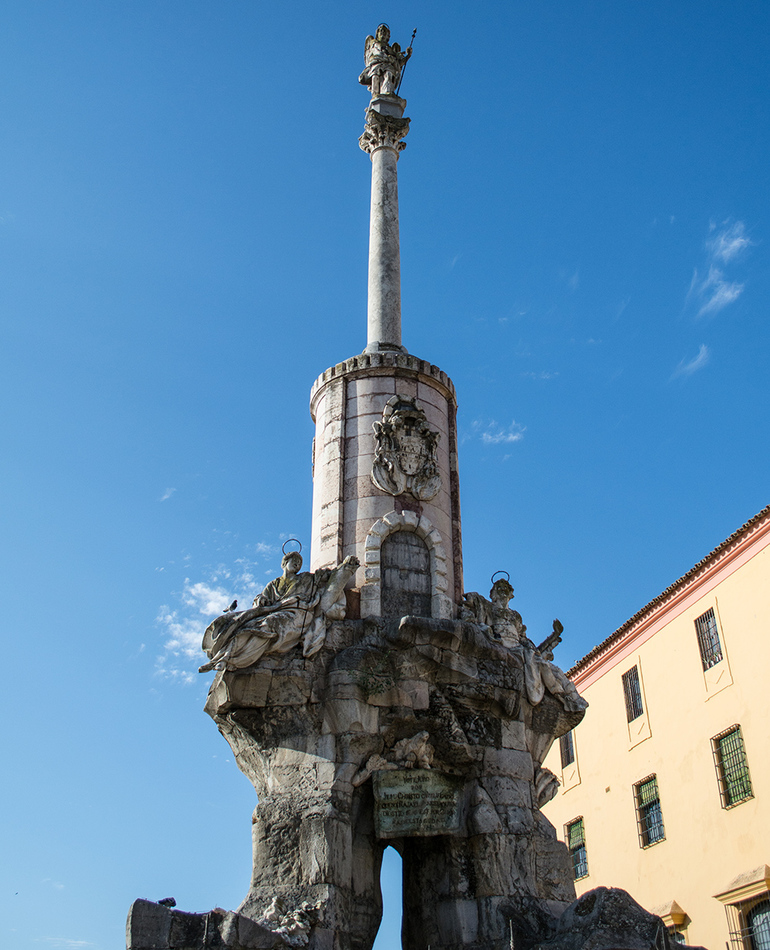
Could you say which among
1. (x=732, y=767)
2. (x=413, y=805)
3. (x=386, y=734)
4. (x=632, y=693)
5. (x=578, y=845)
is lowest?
(x=413, y=805)

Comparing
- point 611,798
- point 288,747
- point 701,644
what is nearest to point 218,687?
point 288,747

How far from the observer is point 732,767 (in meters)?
20.3

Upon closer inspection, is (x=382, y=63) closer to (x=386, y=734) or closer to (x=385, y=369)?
(x=385, y=369)

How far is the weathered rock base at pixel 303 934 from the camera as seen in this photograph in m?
10.6

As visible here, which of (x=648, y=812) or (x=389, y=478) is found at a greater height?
(x=389, y=478)

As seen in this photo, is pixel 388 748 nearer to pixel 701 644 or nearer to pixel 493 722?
pixel 493 722

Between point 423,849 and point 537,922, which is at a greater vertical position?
point 423,849

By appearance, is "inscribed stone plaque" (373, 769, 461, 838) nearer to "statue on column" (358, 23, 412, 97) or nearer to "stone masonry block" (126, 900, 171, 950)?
"stone masonry block" (126, 900, 171, 950)

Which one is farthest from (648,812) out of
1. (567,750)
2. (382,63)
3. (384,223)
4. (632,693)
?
(382,63)

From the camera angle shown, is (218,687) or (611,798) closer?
(218,687)

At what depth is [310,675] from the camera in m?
13.3

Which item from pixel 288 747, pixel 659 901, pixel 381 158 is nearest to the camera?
pixel 288 747

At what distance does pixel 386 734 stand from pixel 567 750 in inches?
620

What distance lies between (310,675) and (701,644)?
11.8 m
